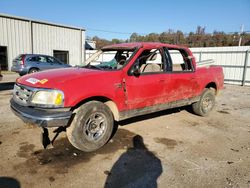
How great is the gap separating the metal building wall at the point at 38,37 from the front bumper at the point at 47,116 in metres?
17.0

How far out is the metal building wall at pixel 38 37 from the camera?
A: 57.6 ft

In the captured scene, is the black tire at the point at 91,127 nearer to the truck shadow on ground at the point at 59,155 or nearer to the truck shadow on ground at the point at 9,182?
the truck shadow on ground at the point at 59,155

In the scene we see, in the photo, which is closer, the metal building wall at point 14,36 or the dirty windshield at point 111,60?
the dirty windshield at point 111,60

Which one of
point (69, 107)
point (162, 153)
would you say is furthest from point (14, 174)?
point (162, 153)

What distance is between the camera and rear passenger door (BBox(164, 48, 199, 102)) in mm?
4943

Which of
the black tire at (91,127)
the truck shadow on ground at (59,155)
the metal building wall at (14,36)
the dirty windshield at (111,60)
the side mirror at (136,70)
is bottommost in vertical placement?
the truck shadow on ground at (59,155)

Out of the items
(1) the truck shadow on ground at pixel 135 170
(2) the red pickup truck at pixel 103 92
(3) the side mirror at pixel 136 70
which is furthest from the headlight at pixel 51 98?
(3) the side mirror at pixel 136 70

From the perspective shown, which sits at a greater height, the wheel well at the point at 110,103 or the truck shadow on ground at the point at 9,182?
the wheel well at the point at 110,103

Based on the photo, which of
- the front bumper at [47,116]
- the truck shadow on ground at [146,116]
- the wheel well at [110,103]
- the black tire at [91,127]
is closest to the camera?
the front bumper at [47,116]

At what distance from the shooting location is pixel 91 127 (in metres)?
3.77

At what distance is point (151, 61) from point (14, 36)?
16886 mm

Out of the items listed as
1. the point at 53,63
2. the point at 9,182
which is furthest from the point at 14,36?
the point at 9,182

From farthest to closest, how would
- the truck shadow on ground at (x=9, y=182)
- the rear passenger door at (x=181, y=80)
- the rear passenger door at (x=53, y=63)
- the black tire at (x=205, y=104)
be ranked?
the rear passenger door at (x=53, y=63) → the black tire at (x=205, y=104) → the rear passenger door at (x=181, y=80) → the truck shadow on ground at (x=9, y=182)

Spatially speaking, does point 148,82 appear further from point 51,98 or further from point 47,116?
point 47,116
